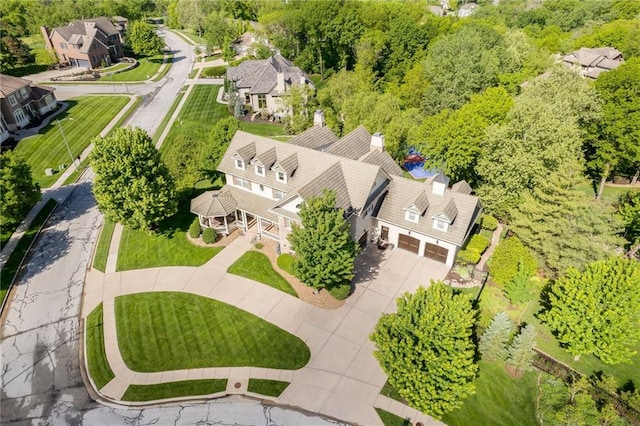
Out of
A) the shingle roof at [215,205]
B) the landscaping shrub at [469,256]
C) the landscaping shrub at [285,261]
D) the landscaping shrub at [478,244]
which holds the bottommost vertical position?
the landscaping shrub at [285,261]

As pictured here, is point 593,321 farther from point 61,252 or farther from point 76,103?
point 76,103

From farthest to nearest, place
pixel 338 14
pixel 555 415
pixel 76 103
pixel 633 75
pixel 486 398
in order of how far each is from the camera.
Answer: pixel 338 14, pixel 76 103, pixel 633 75, pixel 486 398, pixel 555 415

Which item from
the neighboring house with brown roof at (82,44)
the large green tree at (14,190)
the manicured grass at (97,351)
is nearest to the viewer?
the manicured grass at (97,351)

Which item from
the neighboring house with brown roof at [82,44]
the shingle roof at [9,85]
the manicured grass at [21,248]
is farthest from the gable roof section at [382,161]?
the neighboring house with brown roof at [82,44]

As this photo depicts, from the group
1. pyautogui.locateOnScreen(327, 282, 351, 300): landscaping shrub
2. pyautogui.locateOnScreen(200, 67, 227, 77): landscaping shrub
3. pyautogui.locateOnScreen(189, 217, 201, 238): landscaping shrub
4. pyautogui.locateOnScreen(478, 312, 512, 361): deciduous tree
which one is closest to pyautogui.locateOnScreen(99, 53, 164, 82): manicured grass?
pyautogui.locateOnScreen(200, 67, 227, 77): landscaping shrub

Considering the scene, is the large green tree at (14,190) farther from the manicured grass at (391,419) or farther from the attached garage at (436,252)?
the attached garage at (436,252)

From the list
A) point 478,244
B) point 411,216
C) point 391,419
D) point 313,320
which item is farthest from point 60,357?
point 478,244

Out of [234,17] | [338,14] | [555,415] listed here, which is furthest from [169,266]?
[234,17]

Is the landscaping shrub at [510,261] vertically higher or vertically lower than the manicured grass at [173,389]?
higher
